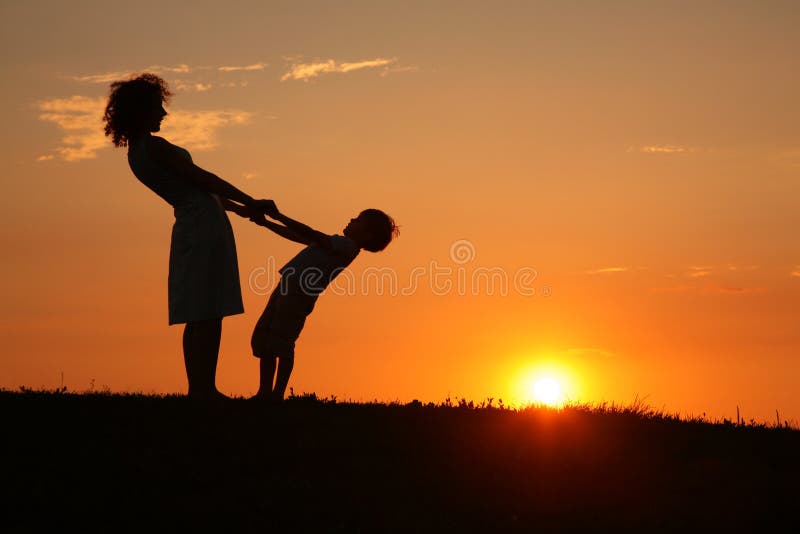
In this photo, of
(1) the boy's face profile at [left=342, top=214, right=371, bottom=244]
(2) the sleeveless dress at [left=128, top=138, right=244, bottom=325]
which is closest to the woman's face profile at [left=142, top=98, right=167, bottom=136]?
(2) the sleeveless dress at [left=128, top=138, right=244, bottom=325]

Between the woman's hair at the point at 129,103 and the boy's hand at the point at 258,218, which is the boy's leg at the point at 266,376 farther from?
the woman's hair at the point at 129,103

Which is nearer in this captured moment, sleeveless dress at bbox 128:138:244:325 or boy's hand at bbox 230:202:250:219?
sleeveless dress at bbox 128:138:244:325

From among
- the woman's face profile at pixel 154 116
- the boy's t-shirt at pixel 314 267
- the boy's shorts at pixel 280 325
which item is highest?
the woman's face profile at pixel 154 116

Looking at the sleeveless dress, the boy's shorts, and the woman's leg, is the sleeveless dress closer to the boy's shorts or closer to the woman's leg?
the woman's leg

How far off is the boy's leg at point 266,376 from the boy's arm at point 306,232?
61.6 inches

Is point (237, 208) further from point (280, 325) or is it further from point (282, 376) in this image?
point (282, 376)

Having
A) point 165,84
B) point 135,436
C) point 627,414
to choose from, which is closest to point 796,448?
point 627,414

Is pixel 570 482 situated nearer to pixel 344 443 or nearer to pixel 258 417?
pixel 344 443

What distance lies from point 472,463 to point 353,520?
1.90m

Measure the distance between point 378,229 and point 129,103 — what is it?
11.7 feet

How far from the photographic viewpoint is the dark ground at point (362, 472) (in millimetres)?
8500

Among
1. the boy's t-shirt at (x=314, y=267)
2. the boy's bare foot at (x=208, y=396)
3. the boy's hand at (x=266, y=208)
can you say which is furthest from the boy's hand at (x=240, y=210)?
the boy's bare foot at (x=208, y=396)

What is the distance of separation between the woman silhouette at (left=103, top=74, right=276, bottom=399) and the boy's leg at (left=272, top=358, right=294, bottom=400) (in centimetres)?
133

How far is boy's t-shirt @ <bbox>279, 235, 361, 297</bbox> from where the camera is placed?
12.8 meters
